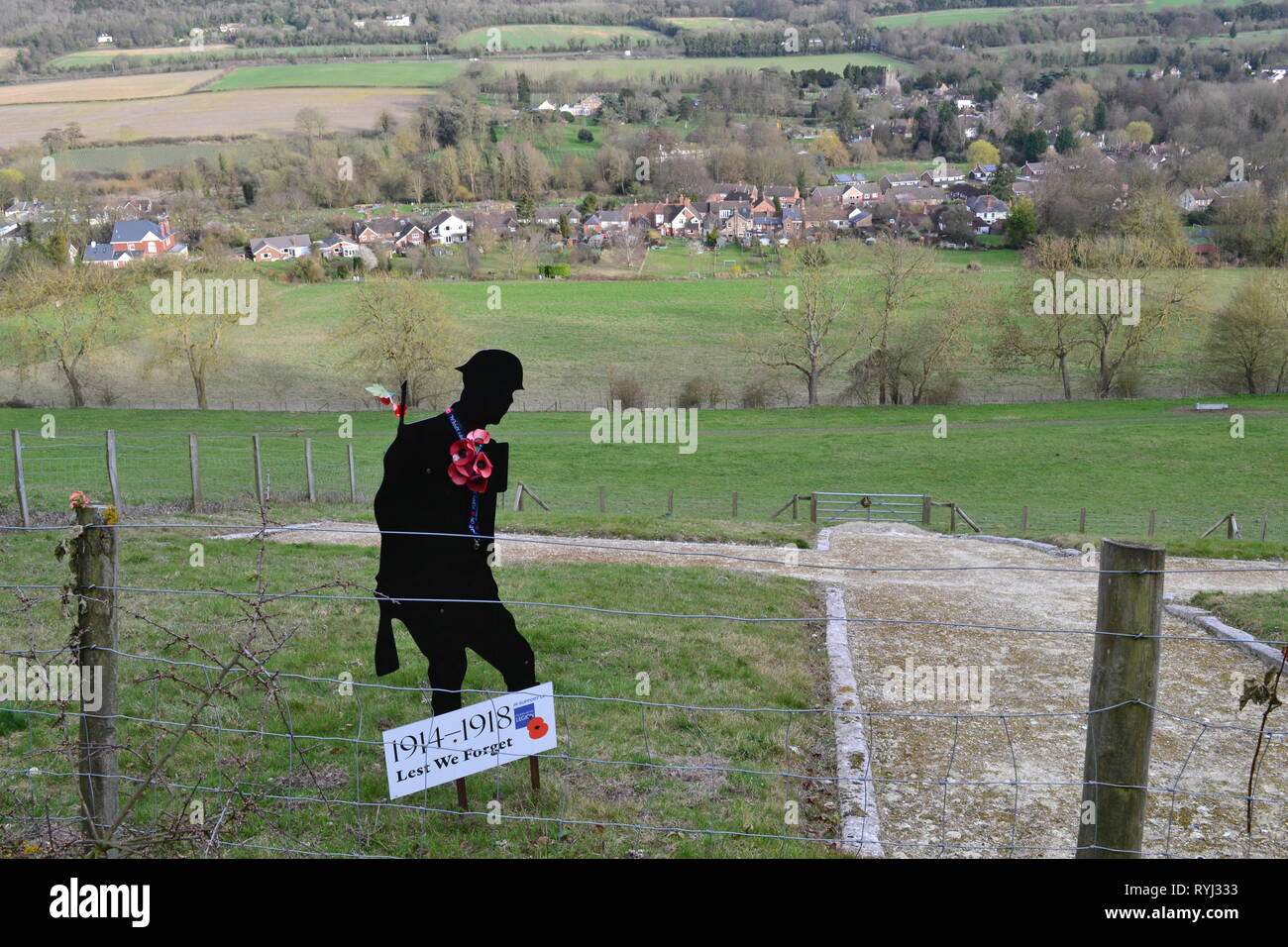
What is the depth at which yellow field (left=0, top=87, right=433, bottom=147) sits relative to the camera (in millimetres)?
112312

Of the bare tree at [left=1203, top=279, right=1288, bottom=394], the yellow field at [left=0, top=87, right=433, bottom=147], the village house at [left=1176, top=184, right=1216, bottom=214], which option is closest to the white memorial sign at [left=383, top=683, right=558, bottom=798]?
the bare tree at [left=1203, top=279, right=1288, bottom=394]

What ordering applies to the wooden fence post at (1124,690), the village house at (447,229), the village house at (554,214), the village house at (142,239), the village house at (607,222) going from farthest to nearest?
the village house at (554,214) < the village house at (607,222) < the village house at (447,229) < the village house at (142,239) < the wooden fence post at (1124,690)

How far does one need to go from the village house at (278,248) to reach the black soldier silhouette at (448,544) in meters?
74.5

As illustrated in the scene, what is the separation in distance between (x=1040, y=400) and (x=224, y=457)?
124 feet

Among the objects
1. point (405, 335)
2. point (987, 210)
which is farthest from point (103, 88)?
point (405, 335)

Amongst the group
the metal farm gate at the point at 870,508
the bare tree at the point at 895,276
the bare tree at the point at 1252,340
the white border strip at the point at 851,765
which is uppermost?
the bare tree at the point at 895,276

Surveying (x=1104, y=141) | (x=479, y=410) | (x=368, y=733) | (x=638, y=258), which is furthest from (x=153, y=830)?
(x=1104, y=141)

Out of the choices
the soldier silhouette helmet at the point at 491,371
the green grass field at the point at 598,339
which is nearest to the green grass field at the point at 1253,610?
the soldier silhouette helmet at the point at 491,371

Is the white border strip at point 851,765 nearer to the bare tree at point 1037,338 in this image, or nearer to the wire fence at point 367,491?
the wire fence at point 367,491

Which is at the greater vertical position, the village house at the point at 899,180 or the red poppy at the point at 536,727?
the village house at the point at 899,180

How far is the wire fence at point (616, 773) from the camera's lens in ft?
17.7

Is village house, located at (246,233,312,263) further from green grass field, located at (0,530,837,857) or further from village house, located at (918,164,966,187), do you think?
green grass field, located at (0,530,837,857)

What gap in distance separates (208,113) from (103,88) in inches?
982

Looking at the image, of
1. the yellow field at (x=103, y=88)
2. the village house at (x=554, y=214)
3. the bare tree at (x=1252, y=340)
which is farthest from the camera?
the yellow field at (x=103, y=88)
